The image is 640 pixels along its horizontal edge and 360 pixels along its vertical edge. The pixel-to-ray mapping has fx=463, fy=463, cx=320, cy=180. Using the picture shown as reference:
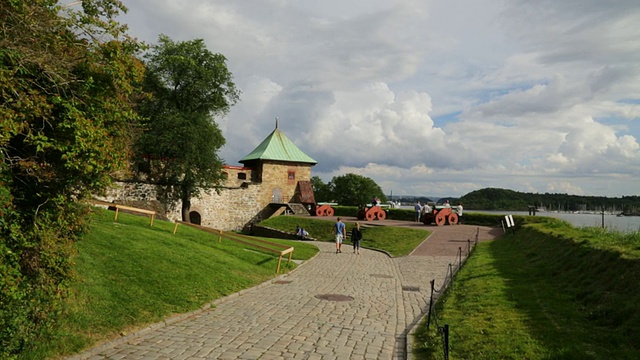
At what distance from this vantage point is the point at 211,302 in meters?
10.5

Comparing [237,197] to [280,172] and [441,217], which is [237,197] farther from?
[441,217]

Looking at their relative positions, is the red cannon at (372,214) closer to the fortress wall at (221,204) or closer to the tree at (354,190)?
the fortress wall at (221,204)

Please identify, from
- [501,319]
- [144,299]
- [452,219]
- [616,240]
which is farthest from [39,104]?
[452,219]

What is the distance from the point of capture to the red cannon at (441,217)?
104ft

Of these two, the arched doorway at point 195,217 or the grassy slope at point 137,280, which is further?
the arched doorway at point 195,217

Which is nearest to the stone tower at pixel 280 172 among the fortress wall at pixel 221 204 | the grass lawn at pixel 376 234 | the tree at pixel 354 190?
the fortress wall at pixel 221 204

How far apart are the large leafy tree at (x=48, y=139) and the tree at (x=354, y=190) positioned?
6897 cm

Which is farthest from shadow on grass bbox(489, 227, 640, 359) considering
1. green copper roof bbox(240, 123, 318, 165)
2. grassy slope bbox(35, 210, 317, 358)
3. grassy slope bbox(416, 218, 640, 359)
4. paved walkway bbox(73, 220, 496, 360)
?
green copper roof bbox(240, 123, 318, 165)

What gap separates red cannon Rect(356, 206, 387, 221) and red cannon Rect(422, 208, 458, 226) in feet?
17.3

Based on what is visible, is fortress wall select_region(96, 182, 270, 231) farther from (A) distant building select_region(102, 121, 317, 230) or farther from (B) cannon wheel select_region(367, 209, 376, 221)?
(B) cannon wheel select_region(367, 209, 376, 221)

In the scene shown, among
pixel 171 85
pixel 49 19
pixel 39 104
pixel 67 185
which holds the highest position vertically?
pixel 171 85

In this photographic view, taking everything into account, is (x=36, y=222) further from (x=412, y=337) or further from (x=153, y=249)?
(x=153, y=249)

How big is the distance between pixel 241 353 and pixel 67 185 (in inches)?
136

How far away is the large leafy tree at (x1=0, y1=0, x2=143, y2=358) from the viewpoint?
533cm
